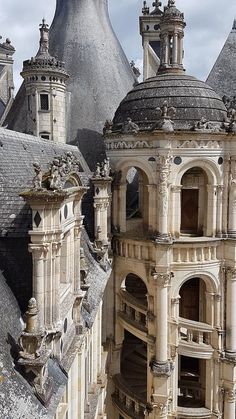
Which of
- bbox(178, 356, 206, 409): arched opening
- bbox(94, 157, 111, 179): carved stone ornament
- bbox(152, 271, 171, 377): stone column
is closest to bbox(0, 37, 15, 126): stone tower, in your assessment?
bbox(94, 157, 111, 179): carved stone ornament

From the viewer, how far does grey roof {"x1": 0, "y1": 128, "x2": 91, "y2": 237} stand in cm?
1272

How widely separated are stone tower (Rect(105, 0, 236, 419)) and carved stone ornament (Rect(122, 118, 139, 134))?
53 mm

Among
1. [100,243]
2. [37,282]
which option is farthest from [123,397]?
[37,282]

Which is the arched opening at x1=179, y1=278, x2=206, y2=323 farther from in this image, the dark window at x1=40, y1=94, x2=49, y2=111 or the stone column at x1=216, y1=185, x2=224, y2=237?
the dark window at x1=40, y1=94, x2=49, y2=111

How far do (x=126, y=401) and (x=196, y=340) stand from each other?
17.2ft

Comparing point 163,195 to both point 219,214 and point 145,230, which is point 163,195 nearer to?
point 219,214

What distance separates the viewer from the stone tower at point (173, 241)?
23.8 m

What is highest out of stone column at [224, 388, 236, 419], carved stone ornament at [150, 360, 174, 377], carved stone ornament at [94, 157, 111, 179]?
carved stone ornament at [94, 157, 111, 179]

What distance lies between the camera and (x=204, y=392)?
2666 centimetres

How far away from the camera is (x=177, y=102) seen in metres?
24.2

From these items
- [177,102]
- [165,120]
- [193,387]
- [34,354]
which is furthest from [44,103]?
[34,354]

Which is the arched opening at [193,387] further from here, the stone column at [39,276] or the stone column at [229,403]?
the stone column at [39,276]

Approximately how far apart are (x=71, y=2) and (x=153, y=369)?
27.9m

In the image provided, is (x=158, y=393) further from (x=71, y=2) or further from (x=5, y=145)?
(x=71, y=2)
